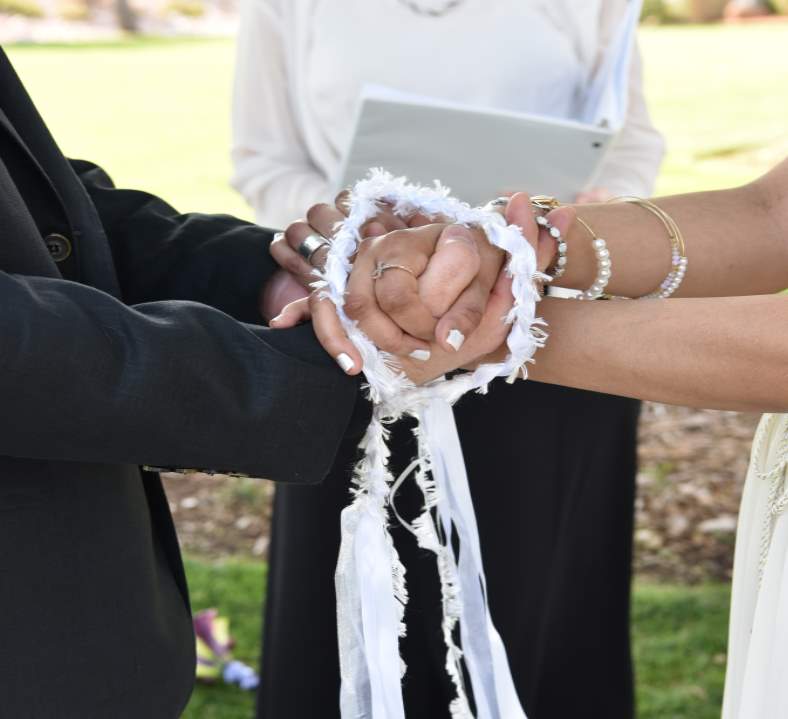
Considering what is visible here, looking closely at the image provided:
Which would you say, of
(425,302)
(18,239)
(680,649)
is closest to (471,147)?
(425,302)

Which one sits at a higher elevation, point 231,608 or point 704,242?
point 704,242

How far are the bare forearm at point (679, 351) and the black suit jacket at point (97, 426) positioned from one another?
0.36 m

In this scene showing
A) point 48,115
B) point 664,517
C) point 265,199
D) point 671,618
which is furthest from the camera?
point 48,115

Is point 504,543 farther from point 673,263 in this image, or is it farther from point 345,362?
point 345,362

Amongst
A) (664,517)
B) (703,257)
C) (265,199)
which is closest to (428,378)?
(703,257)

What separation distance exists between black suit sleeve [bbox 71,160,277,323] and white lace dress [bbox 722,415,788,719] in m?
0.85

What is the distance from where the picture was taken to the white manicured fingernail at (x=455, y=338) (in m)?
1.49

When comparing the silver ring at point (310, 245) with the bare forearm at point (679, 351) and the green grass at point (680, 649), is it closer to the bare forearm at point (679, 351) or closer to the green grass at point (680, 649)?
the bare forearm at point (679, 351)

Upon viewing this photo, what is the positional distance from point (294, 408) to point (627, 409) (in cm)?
132

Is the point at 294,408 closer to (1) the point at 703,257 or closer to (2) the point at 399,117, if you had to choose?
(1) the point at 703,257

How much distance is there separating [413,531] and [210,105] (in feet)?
36.8

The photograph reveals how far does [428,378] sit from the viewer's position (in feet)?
5.15

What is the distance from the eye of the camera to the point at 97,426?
4.08 feet

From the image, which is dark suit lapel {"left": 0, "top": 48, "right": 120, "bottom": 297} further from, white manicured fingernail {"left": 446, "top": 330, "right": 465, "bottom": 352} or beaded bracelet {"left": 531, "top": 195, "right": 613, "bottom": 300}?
beaded bracelet {"left": 531, "top": 195, "right": 613, "bottom": 300}
